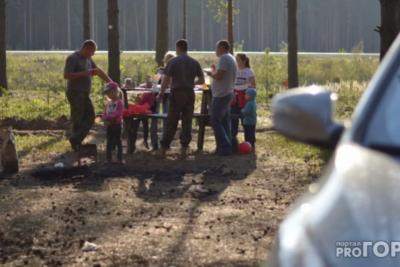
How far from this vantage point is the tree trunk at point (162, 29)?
2280cm

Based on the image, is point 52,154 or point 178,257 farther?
point 52,154

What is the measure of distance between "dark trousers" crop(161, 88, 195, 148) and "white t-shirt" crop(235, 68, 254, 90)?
144 centimetres

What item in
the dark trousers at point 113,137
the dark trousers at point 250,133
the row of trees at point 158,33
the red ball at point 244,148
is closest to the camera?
the dark trousers at point 113,137

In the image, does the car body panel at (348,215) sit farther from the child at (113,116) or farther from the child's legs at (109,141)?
the child's legs at (109,141)

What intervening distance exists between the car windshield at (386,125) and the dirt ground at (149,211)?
3.16 meters

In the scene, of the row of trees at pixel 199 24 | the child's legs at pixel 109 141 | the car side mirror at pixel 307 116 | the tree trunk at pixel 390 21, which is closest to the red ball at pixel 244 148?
the child's legs at pixel 109 141

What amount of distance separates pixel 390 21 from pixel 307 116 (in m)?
8.13

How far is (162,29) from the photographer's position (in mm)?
22906

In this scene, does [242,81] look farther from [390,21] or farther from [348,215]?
[348,215]

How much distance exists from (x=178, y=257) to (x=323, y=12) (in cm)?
12911

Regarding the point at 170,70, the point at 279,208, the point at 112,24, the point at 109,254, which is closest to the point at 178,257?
the point at 109,254

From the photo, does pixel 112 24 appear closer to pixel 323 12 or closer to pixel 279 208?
pixel 279 208

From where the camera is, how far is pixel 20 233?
733cm

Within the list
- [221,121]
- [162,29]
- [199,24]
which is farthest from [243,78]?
[199,24]
